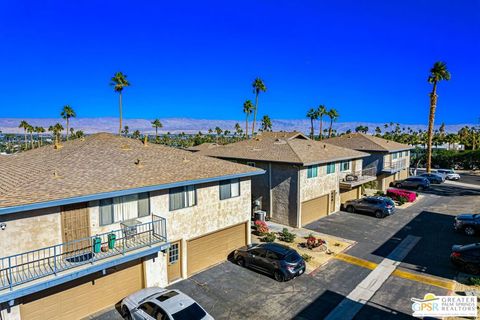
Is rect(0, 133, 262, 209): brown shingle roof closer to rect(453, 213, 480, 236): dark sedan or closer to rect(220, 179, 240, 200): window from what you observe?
rect(220, 179, 240, 200): window

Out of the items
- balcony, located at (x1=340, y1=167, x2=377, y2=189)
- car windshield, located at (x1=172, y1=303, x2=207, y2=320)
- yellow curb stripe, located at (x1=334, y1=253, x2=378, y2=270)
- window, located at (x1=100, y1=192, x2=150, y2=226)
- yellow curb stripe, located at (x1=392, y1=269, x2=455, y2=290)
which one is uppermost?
window, located at (x1=100, y1=192, x2=150, y2=226)

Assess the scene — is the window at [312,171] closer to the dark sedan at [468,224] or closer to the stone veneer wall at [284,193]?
the stone veneer wall at [284,193]

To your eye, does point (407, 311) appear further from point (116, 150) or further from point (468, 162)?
point (468, 162)

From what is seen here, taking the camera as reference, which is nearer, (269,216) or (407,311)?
(407,311)

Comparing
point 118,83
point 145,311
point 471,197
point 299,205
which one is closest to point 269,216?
point 299,205

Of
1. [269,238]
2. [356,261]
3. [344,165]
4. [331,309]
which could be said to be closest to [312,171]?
[344,165]

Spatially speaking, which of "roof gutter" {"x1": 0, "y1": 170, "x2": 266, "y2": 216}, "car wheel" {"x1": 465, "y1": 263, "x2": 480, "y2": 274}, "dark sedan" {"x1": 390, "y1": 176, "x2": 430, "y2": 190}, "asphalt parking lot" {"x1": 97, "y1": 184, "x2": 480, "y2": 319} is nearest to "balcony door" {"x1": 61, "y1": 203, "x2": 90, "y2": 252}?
"roof gutter" {"x1": 0, "y1": 170, "x2": 266, "y2": 216}
